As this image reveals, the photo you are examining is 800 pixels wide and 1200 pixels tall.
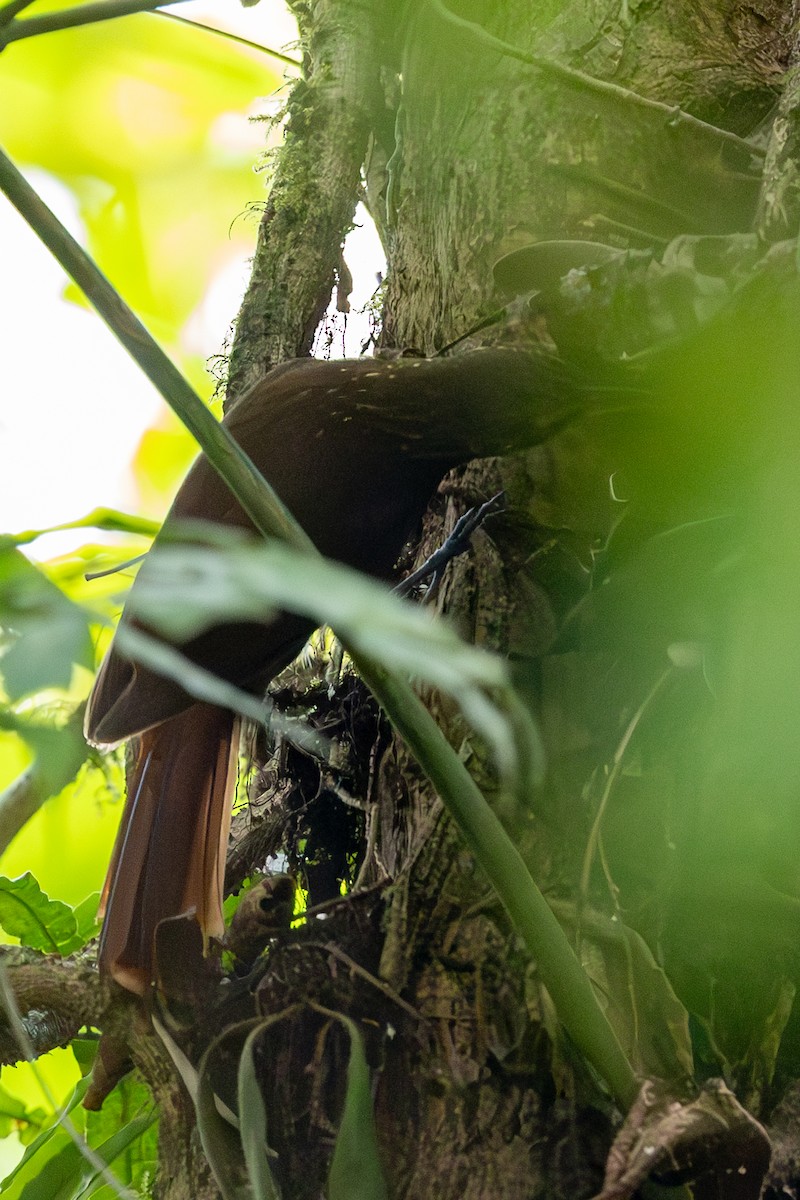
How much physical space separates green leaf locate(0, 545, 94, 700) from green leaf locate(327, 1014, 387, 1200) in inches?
20.5

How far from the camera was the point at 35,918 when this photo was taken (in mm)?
1205

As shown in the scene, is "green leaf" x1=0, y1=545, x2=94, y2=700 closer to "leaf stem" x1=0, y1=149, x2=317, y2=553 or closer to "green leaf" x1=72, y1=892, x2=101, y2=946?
"leaf stem" x1=0, y1=149, x2=317, y2=553

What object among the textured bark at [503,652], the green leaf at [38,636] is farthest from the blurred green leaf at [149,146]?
the green leaf at [38,636]

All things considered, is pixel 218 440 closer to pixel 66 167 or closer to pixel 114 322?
pixel 114 322

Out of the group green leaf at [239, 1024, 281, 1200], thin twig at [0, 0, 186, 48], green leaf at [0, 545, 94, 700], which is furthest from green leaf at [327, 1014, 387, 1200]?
thin twig at [0, 0, 186, 48]

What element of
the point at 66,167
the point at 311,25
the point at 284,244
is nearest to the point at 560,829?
the point at 284,244

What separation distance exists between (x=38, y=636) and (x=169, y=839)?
0.74 metres

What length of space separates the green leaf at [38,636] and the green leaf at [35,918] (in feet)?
3.09

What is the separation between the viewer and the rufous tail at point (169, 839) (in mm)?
926

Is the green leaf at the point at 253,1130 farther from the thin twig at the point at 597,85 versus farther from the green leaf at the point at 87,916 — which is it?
the thin twig at the point at 597,85

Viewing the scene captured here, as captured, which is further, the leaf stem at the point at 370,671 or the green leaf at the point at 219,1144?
the green leaf at the point at 219,1144

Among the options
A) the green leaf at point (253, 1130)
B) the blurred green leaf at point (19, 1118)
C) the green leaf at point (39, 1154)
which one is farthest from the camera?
the blurred green leaf at point (19, 1118)

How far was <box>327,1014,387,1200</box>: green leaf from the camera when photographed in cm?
73

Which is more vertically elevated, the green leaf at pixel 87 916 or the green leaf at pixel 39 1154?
the green leaf at pixel 87 916
